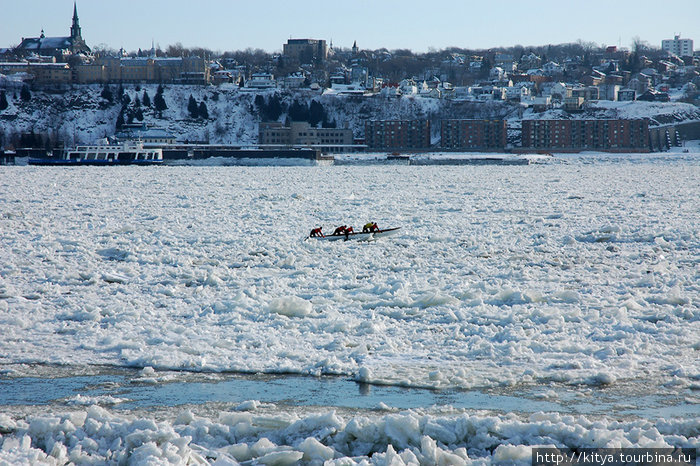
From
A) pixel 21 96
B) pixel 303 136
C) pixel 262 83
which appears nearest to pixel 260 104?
pixel 262 83

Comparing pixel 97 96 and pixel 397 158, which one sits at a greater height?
pixel 97 96

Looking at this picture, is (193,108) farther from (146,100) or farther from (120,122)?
(120,122)

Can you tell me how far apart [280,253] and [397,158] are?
82063mm

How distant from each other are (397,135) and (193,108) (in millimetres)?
44313

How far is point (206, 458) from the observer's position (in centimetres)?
649

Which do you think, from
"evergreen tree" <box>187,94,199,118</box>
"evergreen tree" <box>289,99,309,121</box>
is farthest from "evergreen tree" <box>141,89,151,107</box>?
"evergreen tree" <box>289,99,309,121</box>

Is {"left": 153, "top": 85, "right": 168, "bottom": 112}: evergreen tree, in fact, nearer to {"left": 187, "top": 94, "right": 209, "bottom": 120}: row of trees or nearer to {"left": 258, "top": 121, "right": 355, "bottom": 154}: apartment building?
{"left": 187, "top": 94, "right": 209, "bottom": 120}: row of trees

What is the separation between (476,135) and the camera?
438 feet

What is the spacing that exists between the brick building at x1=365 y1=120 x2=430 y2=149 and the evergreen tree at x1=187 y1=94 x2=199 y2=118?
125 ft

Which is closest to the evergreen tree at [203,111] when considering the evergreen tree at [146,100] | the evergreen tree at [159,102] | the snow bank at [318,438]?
the evergreen tree at [159,102]

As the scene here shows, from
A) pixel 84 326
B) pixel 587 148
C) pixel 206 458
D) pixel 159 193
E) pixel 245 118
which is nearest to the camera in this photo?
pixel 206 458

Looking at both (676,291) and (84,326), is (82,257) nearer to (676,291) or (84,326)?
(84,326)

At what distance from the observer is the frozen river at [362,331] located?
6.75 meters

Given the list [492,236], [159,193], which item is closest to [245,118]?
[159,193]
